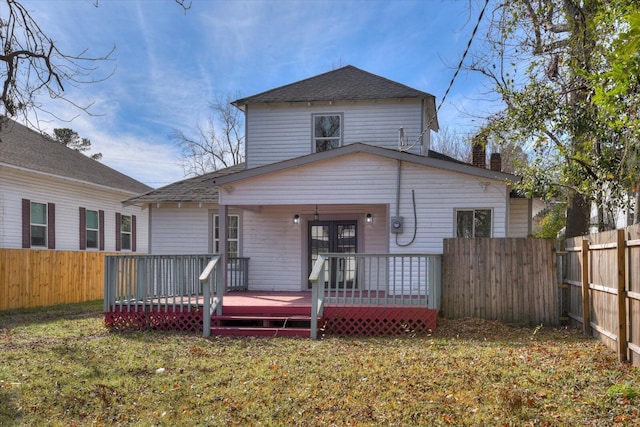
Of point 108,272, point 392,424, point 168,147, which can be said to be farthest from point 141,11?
point 168,147

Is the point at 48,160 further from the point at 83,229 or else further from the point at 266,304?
the point at 266,304

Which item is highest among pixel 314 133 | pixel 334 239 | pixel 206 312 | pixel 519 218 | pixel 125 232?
pixel 314 133

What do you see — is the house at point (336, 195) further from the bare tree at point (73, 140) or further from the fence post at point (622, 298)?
the bare tree at point (73, 140)

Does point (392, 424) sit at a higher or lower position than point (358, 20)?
lower

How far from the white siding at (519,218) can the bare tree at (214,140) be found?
23.1 m

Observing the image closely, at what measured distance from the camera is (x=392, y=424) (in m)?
4.73

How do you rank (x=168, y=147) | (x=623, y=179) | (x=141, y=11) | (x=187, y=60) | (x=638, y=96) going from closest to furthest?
1. (x=638, y=96)
2. (x=623, y=179)
3. (x=141, y=11)
4. (x=187, y=60)
5. (x=168, y=147)

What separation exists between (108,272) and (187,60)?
27.8 ft

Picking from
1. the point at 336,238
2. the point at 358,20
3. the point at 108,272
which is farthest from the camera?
the point at 336,238

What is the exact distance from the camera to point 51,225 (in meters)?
16.6

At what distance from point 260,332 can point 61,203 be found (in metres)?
11.3

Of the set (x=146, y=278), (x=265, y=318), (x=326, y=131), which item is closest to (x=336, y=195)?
(x=265, y=318)

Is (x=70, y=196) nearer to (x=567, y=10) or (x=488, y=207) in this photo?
(x=488, y=207)

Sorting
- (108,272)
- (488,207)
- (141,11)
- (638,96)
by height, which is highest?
(141,11)
